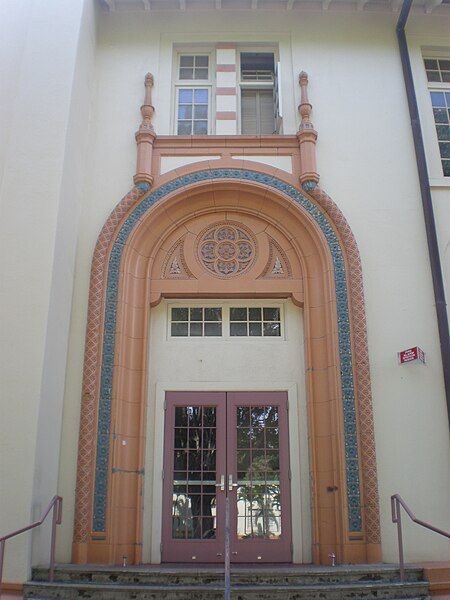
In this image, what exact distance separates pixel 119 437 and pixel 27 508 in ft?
5.38

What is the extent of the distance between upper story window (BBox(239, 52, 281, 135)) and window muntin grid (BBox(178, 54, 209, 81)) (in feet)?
2.08

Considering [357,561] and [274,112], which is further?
[274,112]

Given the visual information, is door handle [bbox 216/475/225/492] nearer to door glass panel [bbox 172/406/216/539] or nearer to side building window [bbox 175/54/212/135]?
door glass panel [bbox 172/406/216/539]

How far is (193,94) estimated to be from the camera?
1046 centimetres

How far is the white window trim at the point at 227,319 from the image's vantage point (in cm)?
912

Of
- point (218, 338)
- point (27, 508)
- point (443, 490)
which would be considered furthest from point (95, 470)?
point (443, 490)

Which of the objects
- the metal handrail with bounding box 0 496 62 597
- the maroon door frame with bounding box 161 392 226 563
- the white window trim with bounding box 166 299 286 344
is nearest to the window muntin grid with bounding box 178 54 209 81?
the white window trim with bounding box 166 299 286 344

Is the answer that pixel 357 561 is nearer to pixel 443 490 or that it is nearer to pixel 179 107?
pixel 443 490

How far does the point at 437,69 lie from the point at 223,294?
550cm

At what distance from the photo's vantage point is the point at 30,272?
7902mm

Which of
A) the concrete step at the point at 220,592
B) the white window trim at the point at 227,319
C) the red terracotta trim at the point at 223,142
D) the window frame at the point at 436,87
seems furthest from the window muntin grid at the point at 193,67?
the concrete step at the point at 220,592

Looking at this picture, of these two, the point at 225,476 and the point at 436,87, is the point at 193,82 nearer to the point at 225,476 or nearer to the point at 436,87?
the point at 436,87

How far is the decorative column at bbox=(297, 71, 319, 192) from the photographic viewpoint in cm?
930

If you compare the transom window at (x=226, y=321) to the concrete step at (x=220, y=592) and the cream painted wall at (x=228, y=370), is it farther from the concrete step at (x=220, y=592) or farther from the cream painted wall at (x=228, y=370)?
the concrete step at (x=220, y=592)
